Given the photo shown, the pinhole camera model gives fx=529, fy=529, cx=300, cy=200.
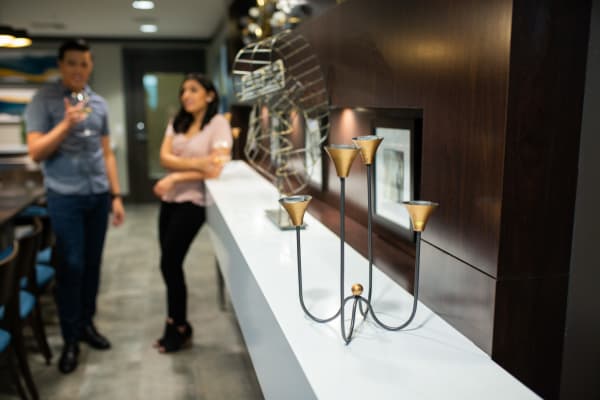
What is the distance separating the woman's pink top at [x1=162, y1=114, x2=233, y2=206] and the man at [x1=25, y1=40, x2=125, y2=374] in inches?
15.3

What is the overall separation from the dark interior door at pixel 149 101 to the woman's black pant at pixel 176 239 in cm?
526

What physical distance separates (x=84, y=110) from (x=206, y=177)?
652mm

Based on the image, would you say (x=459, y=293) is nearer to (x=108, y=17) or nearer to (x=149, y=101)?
(x=108, y=17)

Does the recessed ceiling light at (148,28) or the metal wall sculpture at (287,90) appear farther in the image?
the recessed ceiling light at (148,28)

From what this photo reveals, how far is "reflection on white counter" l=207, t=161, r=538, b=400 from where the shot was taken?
0.90 m

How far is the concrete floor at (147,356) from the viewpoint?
97.1 inches

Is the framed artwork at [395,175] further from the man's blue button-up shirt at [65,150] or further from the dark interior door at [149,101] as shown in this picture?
the dark interior door at [149,101]

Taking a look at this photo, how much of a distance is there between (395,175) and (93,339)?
2.09 meters

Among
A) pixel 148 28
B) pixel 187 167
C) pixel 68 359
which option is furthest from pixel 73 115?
pixel 148 28

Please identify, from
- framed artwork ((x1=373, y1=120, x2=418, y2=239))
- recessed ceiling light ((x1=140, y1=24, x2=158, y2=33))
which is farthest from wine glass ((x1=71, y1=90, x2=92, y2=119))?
recessed ceiling light ((x1=140, y1=24, x2=158, y2=33))

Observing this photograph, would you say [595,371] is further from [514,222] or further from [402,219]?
[402,219]

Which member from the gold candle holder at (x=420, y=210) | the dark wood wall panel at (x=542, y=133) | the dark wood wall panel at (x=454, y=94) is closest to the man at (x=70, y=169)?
the dark wood wall panel at (x=454, y=94)

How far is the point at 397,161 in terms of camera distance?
1595mm

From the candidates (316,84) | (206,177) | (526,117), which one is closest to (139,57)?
(206,177)
